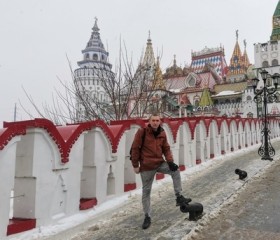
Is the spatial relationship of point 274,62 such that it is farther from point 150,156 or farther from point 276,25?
point 150,156

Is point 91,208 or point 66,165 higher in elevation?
point 66,165

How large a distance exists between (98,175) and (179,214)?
161 cm

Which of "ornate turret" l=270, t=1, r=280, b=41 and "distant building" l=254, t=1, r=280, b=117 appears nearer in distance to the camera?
"distant building" l=254, t=1, r=280, b=117

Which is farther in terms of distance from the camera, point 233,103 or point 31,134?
point 233,103

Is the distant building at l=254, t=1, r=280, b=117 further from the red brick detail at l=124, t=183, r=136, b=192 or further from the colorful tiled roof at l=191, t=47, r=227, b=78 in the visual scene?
the red brick detail at l=124, t=183, r=136, b=192

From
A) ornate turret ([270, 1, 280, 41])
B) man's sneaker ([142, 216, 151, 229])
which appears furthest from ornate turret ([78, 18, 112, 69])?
man's sneaker ([142, 216, 151, 229])

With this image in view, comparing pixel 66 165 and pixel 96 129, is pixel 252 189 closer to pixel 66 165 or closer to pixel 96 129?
pixel 96 129

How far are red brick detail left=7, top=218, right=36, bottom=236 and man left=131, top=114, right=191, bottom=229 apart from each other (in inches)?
61.1

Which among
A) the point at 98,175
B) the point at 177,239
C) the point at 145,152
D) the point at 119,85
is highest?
the point at 119,85

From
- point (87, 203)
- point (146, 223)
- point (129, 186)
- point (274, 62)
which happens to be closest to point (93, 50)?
point (274, 62)

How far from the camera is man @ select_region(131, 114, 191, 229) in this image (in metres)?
4.55

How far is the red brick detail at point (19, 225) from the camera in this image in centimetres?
417

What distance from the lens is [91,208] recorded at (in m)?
5.56

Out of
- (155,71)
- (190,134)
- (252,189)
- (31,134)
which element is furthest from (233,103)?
(31,134)
